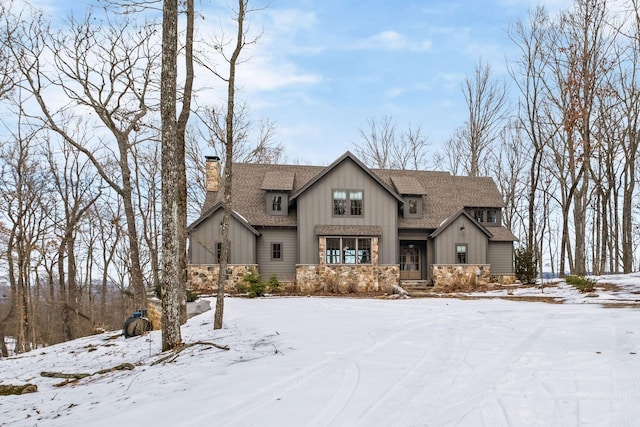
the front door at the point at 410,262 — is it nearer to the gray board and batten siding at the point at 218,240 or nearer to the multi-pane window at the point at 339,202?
the multi-pane window at the point at 339,202

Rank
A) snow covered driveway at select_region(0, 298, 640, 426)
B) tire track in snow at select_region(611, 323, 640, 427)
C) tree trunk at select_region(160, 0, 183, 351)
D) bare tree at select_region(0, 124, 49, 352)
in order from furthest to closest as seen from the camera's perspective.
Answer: bare tree at select_region(0, 124, 49, 352), tree trunk at select_region(160, 0, 183, 351), snow covered driveway at select_region(0, 298, 640, 426), tire track in snow at select_region(611, 323, 640, 427)

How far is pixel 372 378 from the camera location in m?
4.38

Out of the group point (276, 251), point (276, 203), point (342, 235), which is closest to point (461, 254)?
point (342, 235)

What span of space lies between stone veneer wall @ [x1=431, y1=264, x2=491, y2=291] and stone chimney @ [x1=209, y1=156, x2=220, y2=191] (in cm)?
1257

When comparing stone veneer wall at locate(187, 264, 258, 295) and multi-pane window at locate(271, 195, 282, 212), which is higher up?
multi-pane window at locate(271, 195, 282, 212)

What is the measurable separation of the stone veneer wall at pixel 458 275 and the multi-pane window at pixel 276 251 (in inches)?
318

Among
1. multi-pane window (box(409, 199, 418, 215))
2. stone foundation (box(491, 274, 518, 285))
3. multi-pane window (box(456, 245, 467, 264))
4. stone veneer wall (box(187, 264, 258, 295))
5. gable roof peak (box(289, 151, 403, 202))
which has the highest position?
gable roof peak (box(289, 151, 403, 202))

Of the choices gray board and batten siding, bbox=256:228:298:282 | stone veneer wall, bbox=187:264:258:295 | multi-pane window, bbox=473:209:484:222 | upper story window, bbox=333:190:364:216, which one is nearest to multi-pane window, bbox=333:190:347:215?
upper story window, bbox=333:190:364:216

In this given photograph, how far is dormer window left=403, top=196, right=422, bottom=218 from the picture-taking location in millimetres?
22688

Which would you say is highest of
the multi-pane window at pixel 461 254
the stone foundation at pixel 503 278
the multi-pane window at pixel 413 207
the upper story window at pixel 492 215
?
the multi-pane window at pixel 413 207

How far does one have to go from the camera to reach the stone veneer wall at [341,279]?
19.8 m

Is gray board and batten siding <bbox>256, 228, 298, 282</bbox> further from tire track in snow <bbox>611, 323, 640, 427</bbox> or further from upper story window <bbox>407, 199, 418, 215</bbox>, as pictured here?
tire track in snow <bbox>611, 323, 640, 427</bbox>

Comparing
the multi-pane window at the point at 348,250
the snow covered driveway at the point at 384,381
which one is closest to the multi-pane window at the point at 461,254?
the multi-pane window at the point at 348,250

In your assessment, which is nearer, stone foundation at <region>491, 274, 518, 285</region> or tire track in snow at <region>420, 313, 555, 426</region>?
tire track in snow at <region>420, 313, 555, 426</region>
